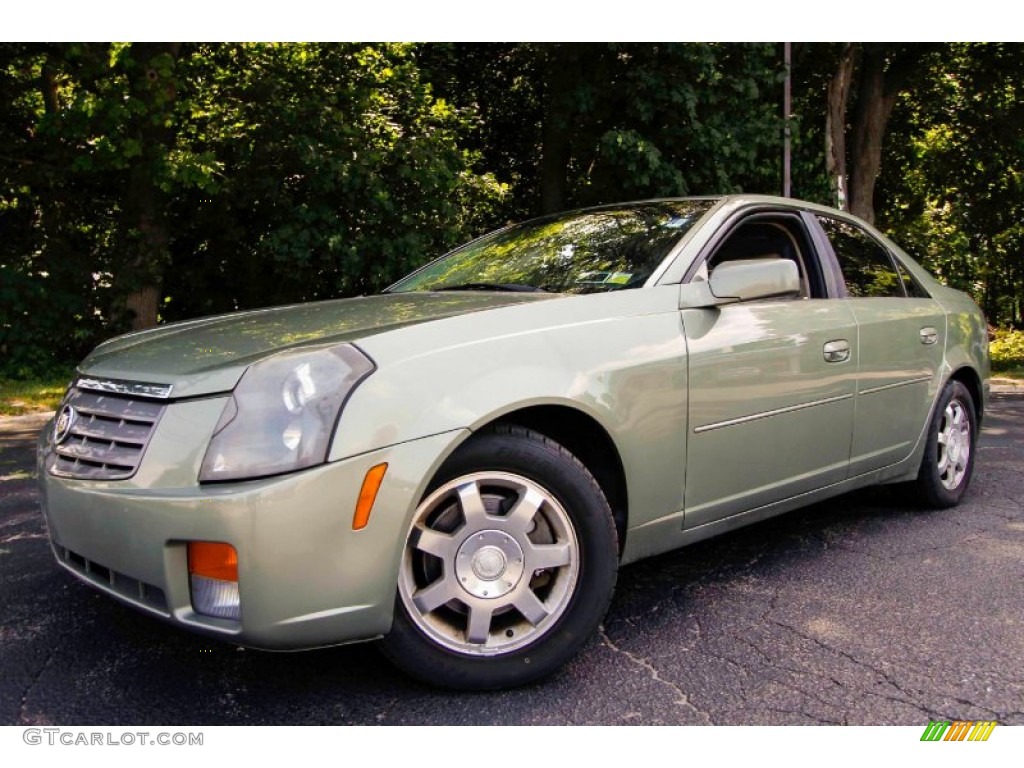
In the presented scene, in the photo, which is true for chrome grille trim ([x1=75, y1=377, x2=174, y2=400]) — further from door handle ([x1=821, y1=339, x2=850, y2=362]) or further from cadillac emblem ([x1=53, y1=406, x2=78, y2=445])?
door handle ([x1=821, y1=339, x2=850, y2=362])

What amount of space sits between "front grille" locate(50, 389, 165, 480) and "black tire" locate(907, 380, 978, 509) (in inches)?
138

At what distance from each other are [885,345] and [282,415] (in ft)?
8.96

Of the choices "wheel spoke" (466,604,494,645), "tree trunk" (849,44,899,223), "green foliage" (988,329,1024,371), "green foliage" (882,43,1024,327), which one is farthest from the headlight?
"green foliage" (882,43,1024,327)

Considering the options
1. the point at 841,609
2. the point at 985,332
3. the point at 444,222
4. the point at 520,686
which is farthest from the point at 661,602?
the point at 444,222

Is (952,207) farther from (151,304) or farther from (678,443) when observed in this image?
(678,443)

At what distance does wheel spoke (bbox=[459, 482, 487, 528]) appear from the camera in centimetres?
244

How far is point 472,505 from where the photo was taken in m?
2.45

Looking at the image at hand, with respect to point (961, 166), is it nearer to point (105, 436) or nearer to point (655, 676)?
point (655, 676)

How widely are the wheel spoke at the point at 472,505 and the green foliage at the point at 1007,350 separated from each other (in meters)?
13.9

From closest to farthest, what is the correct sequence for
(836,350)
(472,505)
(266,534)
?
(266,534), (472,505), (836,350)

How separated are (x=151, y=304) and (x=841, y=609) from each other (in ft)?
38.5

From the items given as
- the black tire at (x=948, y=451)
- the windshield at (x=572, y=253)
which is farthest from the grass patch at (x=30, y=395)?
the black tire at (x=948, y=451)

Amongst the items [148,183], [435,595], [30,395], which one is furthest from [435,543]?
[148,183]

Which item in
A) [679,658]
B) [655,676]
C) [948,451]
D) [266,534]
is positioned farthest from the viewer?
[948,451]
